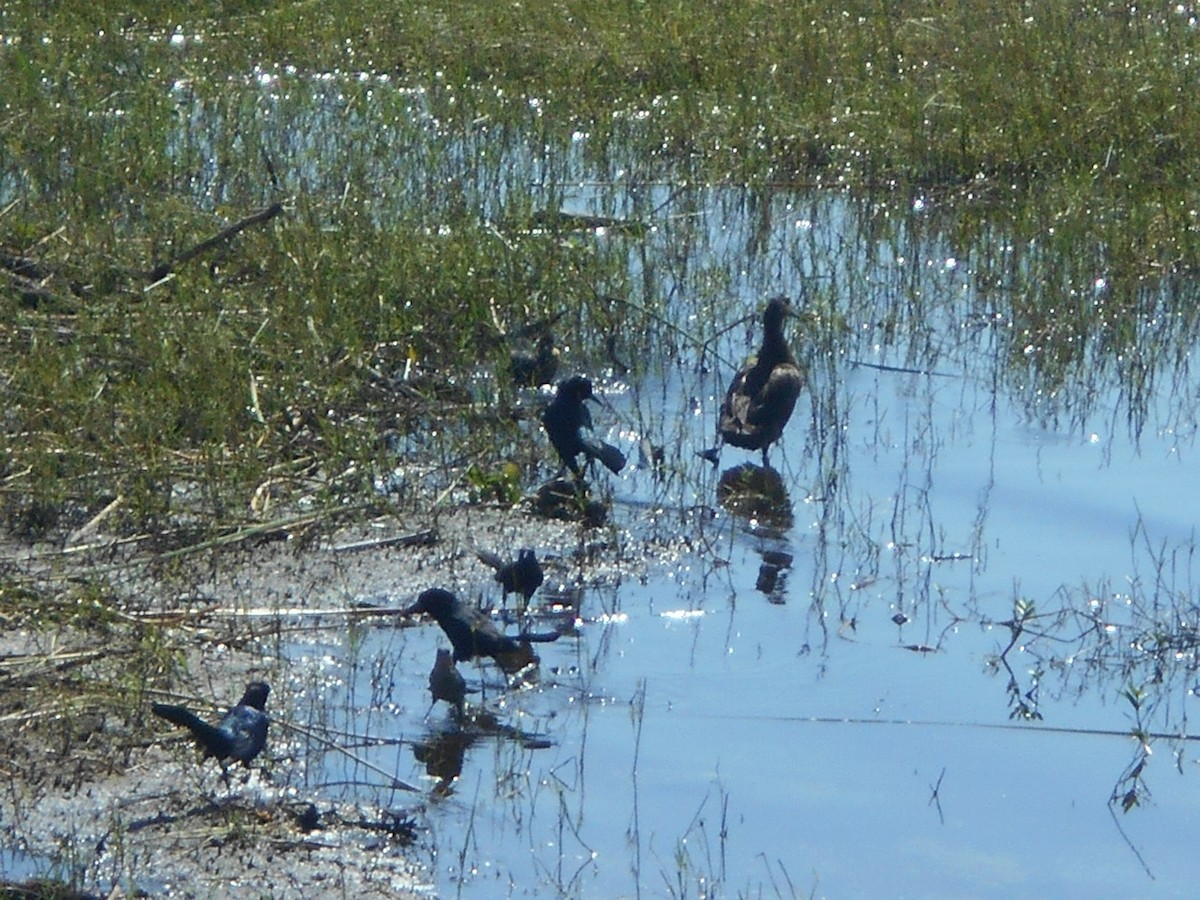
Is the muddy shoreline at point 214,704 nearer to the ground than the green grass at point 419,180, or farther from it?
nearer to the ground

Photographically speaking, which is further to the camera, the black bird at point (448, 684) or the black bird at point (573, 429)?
the black bird at point (573, 429)

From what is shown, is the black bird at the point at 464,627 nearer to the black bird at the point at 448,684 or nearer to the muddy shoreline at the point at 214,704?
the black bird at the point at 448,684

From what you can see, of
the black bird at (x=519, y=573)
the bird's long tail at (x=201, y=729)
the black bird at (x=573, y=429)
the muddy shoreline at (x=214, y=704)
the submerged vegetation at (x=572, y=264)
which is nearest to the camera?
the muddy shoreline at (x=214, y=704)

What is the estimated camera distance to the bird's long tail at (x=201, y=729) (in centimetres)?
415

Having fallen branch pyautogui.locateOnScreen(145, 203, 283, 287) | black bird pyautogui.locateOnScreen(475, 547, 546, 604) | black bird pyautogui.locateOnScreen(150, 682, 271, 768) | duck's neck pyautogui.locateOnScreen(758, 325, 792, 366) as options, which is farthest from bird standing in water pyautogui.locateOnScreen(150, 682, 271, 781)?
fallen branch pyautogui.locateOnScreen(145, 203, 283, 287)

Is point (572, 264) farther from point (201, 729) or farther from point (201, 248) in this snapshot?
point (201, 729)

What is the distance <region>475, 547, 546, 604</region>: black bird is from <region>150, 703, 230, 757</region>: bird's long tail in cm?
125

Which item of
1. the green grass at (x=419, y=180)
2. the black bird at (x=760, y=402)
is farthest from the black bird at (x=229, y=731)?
the black bird at (x=760, y=402)

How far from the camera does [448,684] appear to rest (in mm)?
4695

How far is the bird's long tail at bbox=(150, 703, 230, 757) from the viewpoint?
4148 millimetres

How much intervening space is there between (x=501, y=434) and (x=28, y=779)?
2.72 metres

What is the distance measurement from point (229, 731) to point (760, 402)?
112 inches

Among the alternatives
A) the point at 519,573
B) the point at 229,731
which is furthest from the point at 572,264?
the point at 229,731

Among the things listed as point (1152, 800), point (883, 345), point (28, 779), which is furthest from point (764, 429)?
point (28, 779)
